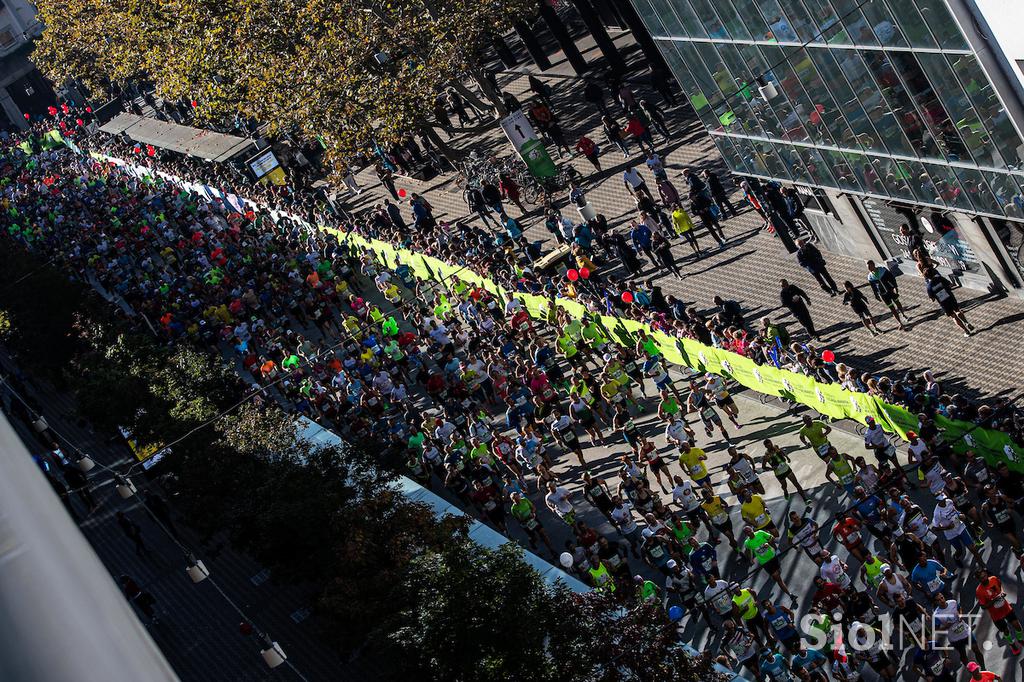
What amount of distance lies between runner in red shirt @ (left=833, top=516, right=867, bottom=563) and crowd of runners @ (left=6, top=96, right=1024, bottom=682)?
0.03 meters

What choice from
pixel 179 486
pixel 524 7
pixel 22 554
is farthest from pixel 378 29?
pixel 22 554

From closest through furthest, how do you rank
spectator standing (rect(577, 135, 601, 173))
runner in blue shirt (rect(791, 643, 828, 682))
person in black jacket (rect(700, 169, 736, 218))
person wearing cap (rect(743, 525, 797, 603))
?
1. runner in blue shirt (rect(791, 643, 828, 682))
2. person wearing cap (rect(743, 525, 797, 603))
3. person in black jacket (rect(700, 169, 736, 218))
4. spectator standing (rect(577, 135, 601, 173))

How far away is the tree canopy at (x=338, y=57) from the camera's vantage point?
45688mm

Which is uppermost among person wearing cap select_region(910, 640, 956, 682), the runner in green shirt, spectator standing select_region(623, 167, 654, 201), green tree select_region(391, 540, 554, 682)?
spectator standing select_region(623, 167, 654, 201)

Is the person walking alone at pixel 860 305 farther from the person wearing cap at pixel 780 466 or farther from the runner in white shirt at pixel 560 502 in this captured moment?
the runner in white shirt at pixel 560 502

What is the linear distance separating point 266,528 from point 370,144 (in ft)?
102

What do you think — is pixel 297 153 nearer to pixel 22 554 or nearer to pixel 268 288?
pixel 268 288

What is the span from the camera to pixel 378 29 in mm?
46625

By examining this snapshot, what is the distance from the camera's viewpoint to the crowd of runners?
1756 centimetres

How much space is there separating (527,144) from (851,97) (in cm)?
1652

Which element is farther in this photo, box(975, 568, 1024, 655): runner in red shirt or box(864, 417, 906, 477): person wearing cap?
box(864, 417, 906, 477): person wearing cap

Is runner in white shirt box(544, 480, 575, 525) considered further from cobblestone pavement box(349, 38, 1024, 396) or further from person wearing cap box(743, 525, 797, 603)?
cobblestone pavement box(349, 38, 1024, 396)

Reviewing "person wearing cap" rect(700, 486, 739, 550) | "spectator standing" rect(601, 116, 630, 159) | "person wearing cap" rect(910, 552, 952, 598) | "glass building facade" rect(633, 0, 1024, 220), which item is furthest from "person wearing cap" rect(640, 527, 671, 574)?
"spectator standing" rect(601, 116, 630, 159)

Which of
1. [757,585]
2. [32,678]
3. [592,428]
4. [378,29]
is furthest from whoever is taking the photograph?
[378,29]
